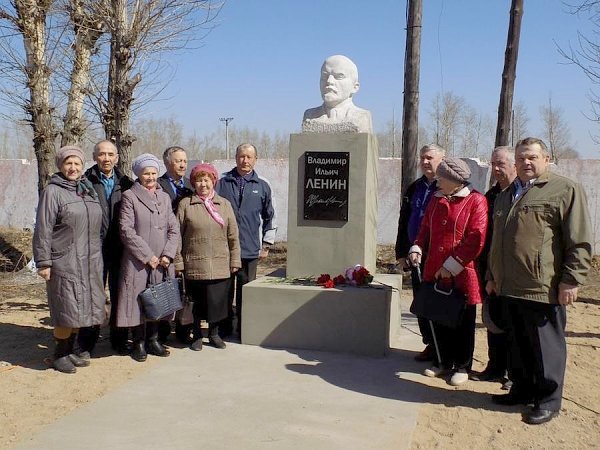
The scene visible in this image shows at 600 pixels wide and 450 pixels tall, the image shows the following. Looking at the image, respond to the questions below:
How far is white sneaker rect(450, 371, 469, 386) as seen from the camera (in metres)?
4.06

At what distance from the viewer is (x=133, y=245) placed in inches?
170

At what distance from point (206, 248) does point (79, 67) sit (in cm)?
527

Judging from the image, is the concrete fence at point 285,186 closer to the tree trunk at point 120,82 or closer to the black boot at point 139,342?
the tree trunk at point 120,82

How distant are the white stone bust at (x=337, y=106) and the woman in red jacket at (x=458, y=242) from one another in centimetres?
135

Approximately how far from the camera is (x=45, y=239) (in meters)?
4.02

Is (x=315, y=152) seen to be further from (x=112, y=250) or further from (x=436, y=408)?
(x=436, y=408)

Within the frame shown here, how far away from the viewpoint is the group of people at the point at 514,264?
3293 millimetres

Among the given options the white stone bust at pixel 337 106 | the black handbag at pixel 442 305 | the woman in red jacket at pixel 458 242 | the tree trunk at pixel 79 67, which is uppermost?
the tree trunk at pixel 79 67

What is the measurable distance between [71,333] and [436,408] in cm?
264

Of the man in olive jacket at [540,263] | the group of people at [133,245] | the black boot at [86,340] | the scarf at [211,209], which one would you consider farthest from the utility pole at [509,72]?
the black boot at [86,340]

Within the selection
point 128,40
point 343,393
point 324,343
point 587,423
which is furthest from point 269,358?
point 128,40

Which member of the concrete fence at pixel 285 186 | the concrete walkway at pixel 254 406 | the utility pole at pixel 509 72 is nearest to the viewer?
the concrete walkway at pixel 254 406

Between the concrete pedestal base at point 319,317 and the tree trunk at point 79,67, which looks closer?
the concrete pedestal base at point 319,317
